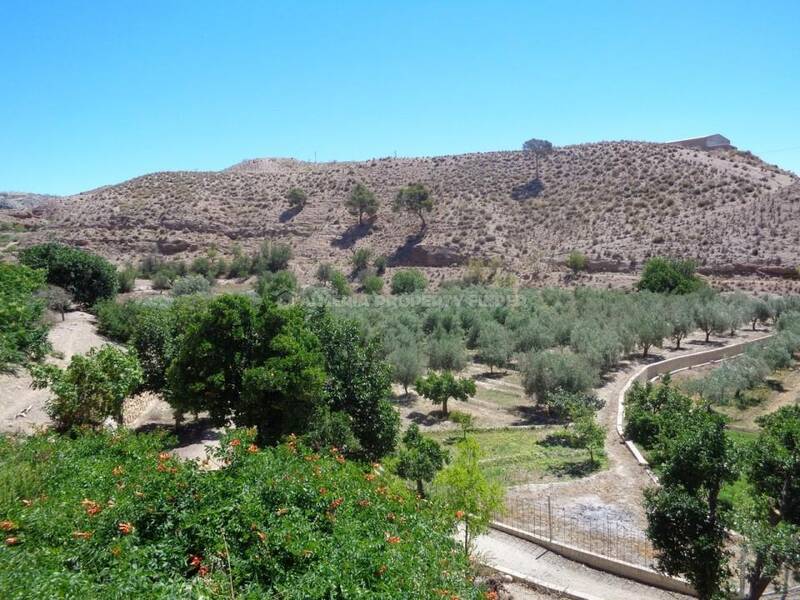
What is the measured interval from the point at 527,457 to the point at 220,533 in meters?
14.3

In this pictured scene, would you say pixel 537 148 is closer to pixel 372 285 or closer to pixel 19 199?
pixel 372 285

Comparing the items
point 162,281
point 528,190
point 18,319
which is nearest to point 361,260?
point 162,281

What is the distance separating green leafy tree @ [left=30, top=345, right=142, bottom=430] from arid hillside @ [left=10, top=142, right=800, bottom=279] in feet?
142

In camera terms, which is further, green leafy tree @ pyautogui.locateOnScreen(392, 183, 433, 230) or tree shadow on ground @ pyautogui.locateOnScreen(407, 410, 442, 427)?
green leafy tree @ pyautogui.locateOnScreen(392, 183, 433, 230)

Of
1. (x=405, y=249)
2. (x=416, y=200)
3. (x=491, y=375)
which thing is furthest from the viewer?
(x=416, y=200)

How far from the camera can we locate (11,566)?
5.14m

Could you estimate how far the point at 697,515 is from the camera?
29.6ft

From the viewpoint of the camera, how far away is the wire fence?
1207 cm

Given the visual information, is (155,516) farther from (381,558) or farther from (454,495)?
(454,495)

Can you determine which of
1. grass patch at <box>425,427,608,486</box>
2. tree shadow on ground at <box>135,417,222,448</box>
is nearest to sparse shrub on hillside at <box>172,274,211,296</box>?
tree shadow on ground at <box>135,417,222,448</box>

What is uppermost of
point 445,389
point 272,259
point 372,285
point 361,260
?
point 272,259

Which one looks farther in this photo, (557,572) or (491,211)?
(491,211)

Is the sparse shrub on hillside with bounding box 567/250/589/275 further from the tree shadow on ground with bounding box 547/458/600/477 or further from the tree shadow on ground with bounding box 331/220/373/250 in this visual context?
the tree shadow on ground with bounding box 547/458/600/477

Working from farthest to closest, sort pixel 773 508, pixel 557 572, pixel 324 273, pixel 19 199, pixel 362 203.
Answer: pixel 19 199
pixel 362 203
pixel 324 273
pixel 557 572
pixel 773 508
